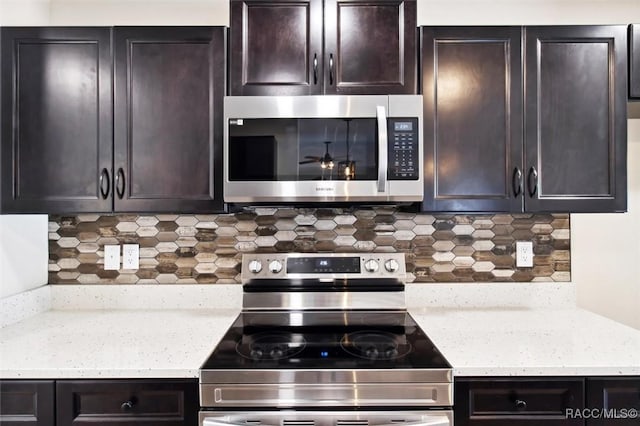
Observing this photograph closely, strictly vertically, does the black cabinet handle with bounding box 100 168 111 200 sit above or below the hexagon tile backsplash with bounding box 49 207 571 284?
above

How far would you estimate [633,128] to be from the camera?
6.23 ft

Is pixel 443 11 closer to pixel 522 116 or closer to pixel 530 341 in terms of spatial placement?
pixel 522 116

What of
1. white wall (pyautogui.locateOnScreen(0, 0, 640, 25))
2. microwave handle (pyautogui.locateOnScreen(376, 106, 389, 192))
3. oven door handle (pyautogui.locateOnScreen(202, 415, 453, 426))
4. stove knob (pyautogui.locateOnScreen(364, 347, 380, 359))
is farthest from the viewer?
white wall (pyautogui.locateOnScreen(0, 0, 640, 25))

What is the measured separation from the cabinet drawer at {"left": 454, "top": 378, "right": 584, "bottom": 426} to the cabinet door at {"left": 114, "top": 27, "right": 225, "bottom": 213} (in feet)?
3.86

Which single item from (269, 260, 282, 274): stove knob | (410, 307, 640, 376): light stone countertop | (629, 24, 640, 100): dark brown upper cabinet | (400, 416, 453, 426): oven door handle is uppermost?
(629, 24, 640, 100): dark brown upper cabinet

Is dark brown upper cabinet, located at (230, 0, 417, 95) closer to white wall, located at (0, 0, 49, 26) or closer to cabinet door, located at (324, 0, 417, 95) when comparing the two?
cabinet door, located at (324, 0, 417, 95)

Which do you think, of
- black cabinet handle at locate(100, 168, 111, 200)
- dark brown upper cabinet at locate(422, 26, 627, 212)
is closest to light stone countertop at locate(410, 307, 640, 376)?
dark brown upper cabinet at locate(422, 26, 627, 212)

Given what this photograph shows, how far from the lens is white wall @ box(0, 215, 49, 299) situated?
5.43 feet

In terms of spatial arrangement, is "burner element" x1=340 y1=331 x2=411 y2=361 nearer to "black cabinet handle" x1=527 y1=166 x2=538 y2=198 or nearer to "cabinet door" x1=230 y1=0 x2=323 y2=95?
"black cabinet handle" x1=527 y1=166 x2=538 y2=198

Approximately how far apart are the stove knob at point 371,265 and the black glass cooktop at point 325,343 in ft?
0.69

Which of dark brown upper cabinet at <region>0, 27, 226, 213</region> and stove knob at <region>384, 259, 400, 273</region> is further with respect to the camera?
stove knob at <region>384, 259, 400, 273</region>

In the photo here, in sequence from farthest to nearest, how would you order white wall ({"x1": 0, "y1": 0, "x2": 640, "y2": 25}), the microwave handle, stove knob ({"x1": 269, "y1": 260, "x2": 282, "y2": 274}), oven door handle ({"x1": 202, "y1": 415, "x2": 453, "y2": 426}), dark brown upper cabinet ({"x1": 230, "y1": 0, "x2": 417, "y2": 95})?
white wall ({"x1": 0, "y1": 0, "x2": 640, "y2": 25}) < stove knob ({"x1": 269, "y1": 260, "x2": 282, "y2": 274}) < dark brown upper cabinet ({"x1": 230, "y1": 0, "x2": 417, "y2": 95}) < the microwave handle < oven door handle ({"x1": 202, "y1": 415, "x2": 453, "y2": 426})

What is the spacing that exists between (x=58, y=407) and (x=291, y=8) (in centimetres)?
171

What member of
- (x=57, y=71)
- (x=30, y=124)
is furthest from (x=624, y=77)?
(x=30, y=124)
